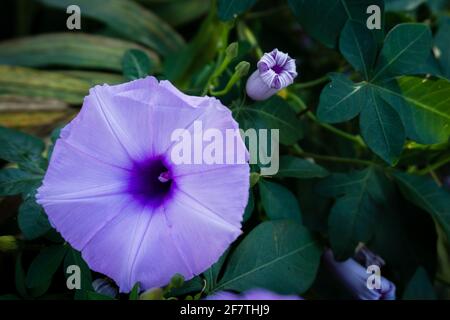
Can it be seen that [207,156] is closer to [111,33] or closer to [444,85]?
[444,85]

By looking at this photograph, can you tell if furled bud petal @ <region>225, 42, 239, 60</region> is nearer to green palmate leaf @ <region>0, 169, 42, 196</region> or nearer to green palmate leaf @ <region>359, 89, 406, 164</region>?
green palmate leaf @ <region>359, 89, 406, 164</region>

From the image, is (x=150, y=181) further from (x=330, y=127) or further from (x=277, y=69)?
(x=330, y=127)

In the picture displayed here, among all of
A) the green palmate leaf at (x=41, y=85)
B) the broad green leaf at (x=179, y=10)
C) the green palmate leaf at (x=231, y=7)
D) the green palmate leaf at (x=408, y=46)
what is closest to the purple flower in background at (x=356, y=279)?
the green palmate leaf at (x=408, y=46)

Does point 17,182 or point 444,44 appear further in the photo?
point 444,44

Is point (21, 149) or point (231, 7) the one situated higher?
point (231, 7)

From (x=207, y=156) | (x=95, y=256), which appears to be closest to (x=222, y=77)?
(x=207, y=156)

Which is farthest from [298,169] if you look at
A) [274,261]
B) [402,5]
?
[402,5]

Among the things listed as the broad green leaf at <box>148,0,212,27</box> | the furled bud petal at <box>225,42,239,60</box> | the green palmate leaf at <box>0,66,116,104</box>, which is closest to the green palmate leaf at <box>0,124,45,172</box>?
the green palmate leaf at <box>0,66,116,104</box>
